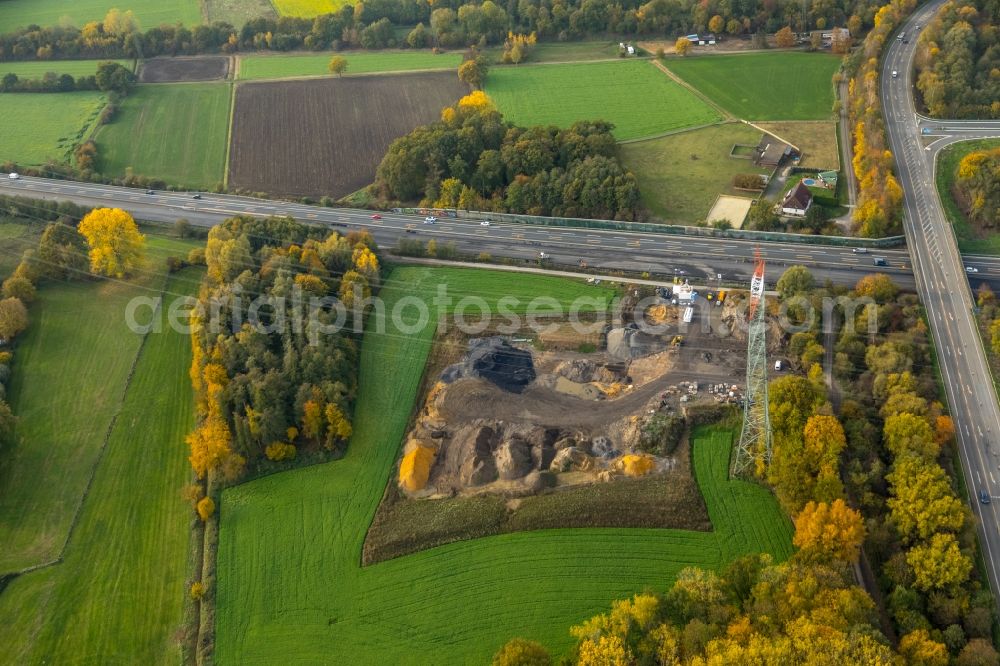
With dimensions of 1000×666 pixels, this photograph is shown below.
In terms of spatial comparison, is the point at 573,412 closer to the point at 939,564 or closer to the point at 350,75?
the point at 939,564

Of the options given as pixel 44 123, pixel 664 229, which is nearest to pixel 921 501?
pixel 664 229

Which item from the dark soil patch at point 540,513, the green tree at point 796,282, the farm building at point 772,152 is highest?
the farm building at point 772,152

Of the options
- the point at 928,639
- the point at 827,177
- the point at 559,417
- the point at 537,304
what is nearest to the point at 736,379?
the point at 559,417

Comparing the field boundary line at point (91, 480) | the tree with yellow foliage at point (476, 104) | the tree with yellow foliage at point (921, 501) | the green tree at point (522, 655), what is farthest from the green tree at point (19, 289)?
the tree with yellow foliage at point (921, 501)

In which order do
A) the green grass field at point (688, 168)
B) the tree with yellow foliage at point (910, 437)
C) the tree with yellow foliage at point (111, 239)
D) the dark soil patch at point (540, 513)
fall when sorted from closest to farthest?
the tree with yellow foliage at point (910, 437)
the dark soil patch at point (540, 513)
the tree with yellow foliage at point (111, 239)
the green grass field at point (688, 168)

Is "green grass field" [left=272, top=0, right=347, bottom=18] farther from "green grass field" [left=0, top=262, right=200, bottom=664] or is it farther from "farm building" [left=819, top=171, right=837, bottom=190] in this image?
"farm building" [left=819, top=171, right=837, bottom=190]

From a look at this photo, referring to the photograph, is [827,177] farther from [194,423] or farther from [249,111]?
[249,111]

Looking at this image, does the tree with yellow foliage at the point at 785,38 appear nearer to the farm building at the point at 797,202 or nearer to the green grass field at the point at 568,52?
the green grass field at the point at 568,52
